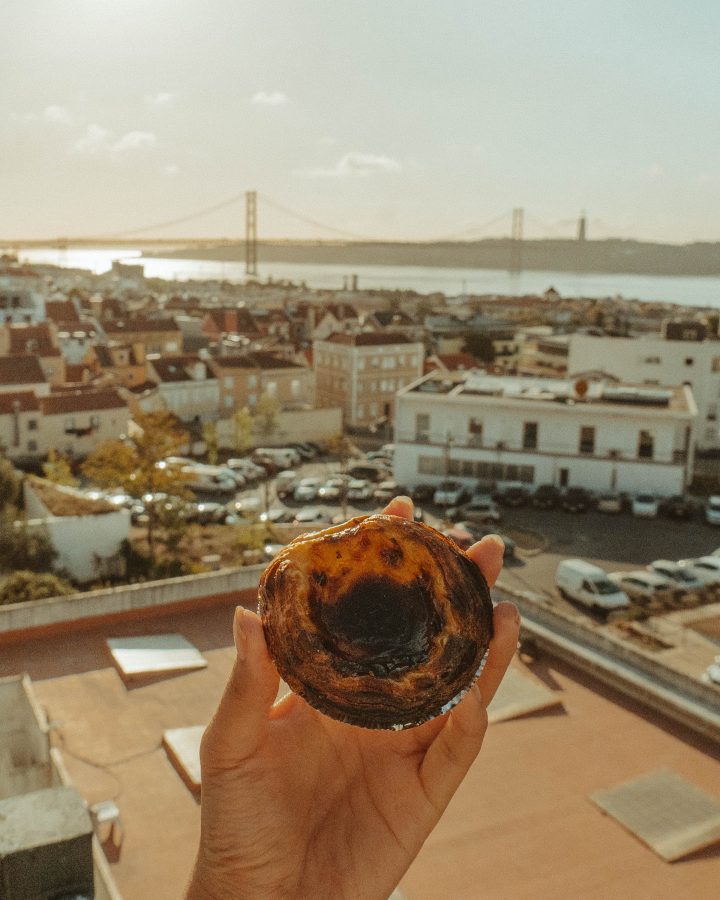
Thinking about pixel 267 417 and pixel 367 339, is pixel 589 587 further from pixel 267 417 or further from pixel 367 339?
pixel 367 339

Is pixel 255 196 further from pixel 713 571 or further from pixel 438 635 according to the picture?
pixel 438 635

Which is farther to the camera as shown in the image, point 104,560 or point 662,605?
point 104,560

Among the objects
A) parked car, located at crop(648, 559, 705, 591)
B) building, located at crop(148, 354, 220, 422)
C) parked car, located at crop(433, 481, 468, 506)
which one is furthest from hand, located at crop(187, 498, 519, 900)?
building, located at crop(148, 354, 220, 422)

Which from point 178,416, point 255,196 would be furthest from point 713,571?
point 255,196

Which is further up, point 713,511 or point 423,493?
point 713,511

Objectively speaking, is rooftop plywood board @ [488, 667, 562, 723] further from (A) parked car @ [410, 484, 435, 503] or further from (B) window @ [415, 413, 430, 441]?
(B) window @ [415, 413, 430, 441]

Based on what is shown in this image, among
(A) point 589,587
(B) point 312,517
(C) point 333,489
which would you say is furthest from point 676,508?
(B) point 312,517
